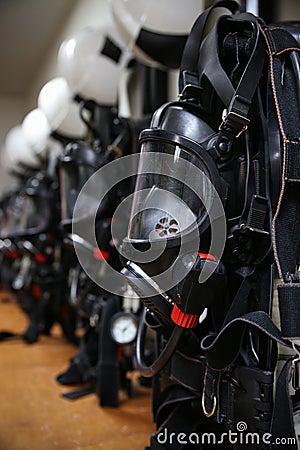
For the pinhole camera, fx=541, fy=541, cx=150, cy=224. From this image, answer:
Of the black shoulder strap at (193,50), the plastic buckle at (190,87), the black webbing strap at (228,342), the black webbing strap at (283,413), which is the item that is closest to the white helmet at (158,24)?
the black shoulder strap at (193,50)

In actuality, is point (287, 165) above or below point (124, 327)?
above

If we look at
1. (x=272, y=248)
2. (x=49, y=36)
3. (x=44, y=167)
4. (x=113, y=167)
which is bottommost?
(x=272, y=248)

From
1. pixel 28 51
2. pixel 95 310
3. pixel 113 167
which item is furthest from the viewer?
pixel 28 51

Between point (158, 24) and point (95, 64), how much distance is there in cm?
49

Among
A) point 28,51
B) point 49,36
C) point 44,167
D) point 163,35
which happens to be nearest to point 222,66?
point 163,35

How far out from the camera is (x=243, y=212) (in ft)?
3.76

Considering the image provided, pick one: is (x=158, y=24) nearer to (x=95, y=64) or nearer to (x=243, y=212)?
(x=95, y=64)

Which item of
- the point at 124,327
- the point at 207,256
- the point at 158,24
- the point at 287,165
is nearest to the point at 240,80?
the point at 287,165

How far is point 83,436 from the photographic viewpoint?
5.83 ft

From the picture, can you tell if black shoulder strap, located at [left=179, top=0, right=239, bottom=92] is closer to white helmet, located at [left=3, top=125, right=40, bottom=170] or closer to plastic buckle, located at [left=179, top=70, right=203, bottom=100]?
plastic buckle, located at [left=179, top=70, right=203, bottom=100]

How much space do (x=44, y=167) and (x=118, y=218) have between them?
1948 millimetres

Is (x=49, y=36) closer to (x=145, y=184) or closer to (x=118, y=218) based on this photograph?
(x=118, y=218)

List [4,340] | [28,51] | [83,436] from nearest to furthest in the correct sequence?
[83,436]
[4,340]
[28,51]

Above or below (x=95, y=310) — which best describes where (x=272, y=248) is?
above
